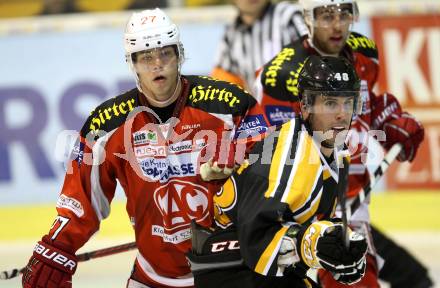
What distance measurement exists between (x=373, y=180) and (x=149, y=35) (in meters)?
1.43

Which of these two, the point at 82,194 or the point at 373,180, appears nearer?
the point at 82,194

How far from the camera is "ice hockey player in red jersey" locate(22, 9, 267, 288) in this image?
4.00 m

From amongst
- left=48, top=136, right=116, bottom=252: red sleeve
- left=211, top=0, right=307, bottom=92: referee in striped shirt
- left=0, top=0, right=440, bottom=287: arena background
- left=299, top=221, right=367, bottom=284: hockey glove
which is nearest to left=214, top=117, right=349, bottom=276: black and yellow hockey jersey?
left=299, top=221, right=367, bottom=284: hockey glove

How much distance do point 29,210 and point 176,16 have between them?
1829mm

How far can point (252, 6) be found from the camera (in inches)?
261

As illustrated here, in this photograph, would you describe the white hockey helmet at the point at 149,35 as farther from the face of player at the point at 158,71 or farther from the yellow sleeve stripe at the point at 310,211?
the yellow sleeve stripe at the point at 310,211

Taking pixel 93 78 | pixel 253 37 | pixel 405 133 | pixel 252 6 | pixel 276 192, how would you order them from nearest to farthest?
pixel 276 192 < pixel 405 133 < pixel 252 6 < pixel 253 37 < pixel 93 78

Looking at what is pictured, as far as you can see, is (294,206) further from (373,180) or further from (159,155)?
(373,180)

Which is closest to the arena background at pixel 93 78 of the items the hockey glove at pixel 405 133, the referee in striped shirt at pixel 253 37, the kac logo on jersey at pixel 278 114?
the referee in striped shirt at pixel 253 37

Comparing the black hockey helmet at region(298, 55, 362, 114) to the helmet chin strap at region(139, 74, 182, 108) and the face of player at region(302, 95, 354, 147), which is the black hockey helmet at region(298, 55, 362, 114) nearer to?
the face of player at region(302, 95, 354, 147)

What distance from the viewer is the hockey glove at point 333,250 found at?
127 inches

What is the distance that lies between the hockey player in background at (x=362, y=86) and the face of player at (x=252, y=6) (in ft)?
5.15

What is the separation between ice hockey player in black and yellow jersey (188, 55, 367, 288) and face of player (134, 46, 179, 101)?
51cm

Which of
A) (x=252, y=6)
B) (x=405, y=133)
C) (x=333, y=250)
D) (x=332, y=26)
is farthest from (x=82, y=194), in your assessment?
(x=252, y=6)
